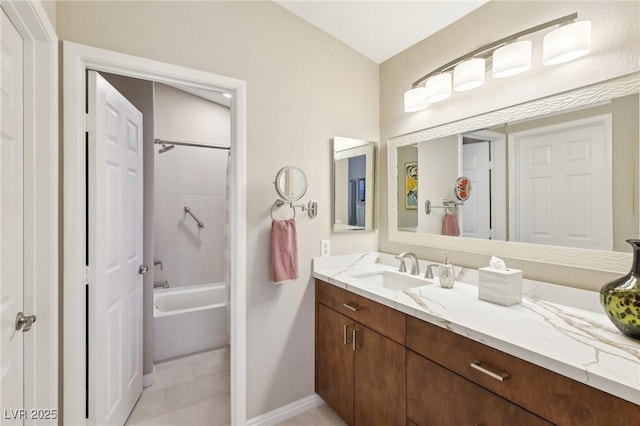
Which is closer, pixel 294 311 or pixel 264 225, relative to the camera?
pixel 264 225

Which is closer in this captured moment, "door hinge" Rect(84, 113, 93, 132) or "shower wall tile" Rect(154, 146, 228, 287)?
"door hinge" Rect(84, 113, 93, 132)

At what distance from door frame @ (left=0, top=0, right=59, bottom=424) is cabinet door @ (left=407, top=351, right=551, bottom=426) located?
1.55m

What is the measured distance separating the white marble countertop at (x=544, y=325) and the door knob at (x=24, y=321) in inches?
54.0

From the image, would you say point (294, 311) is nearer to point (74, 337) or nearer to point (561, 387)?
point (74, 337)

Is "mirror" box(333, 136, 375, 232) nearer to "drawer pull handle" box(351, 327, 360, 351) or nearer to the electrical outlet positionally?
the electrical outlet

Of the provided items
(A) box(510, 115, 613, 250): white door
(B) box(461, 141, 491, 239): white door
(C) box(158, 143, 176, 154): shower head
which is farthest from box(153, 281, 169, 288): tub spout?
(A) box(510, 115, 613, 250): white door

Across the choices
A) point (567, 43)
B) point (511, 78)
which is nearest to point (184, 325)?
point (511, 78)

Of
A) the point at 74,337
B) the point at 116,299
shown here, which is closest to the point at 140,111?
the point at 116,299

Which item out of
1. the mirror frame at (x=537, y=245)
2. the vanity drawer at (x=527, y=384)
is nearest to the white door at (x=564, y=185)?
the mirror frame at (x=537, y=245)

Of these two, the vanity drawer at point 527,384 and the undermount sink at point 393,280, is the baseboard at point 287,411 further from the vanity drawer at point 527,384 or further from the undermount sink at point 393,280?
the vanity drawer at point 527,384

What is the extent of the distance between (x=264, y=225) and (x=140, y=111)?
128 centimetres

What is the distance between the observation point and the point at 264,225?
1.86 meters

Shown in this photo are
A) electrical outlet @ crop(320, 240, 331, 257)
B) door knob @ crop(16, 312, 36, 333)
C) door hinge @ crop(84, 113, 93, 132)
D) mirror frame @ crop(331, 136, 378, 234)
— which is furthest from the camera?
mirror frame @ crop(331, 136, 378, 234)

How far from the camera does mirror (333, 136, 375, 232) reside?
2133 mm
